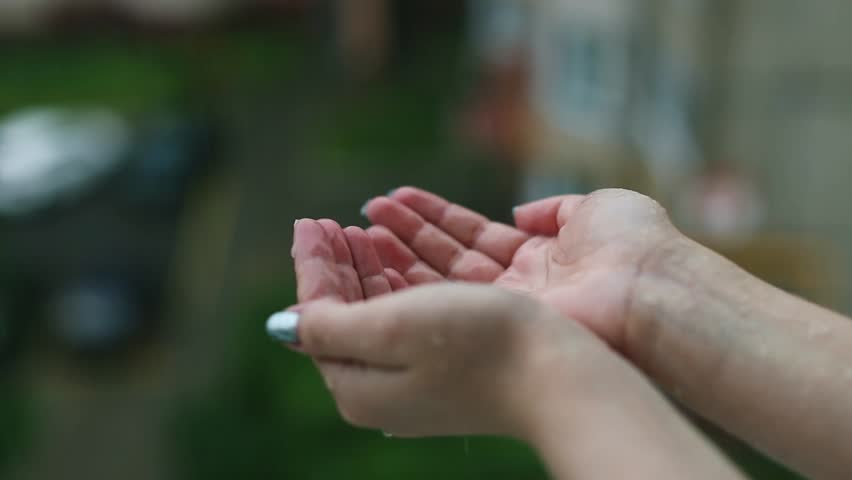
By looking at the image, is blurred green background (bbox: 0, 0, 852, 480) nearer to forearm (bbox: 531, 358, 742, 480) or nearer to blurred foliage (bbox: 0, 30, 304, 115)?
blurred foliage (bbox: 0, 30, 304, 115)

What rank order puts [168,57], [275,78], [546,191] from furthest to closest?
[168,57] < [275,78] < [546,191]

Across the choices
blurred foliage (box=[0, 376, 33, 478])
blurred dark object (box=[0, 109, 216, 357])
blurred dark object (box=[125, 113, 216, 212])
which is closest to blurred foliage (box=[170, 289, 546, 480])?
blurred foliage (box=[0, 376, 33, 478])

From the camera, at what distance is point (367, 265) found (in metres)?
0.59

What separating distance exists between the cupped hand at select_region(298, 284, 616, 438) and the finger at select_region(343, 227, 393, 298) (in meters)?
0.06

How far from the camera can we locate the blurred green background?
157 cm

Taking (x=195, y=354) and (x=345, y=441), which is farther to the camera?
(x=195, y=354)

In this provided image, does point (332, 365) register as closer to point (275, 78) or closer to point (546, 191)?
point (546, 191)

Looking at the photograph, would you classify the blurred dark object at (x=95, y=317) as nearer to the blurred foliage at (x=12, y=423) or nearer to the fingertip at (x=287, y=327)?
Result: the blurred foliage at (x=12, y=423)

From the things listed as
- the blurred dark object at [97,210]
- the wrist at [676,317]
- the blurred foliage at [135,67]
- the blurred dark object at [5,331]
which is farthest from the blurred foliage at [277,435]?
the blurred foliage at [135,67]

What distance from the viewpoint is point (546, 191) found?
92.8 inches

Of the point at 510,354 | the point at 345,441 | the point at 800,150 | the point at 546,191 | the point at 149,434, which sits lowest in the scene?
the point at 149,434

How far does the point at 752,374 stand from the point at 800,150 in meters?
1.52

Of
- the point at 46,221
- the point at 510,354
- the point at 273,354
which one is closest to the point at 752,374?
the point at 510,354

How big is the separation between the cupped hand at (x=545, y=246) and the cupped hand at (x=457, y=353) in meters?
0.08
